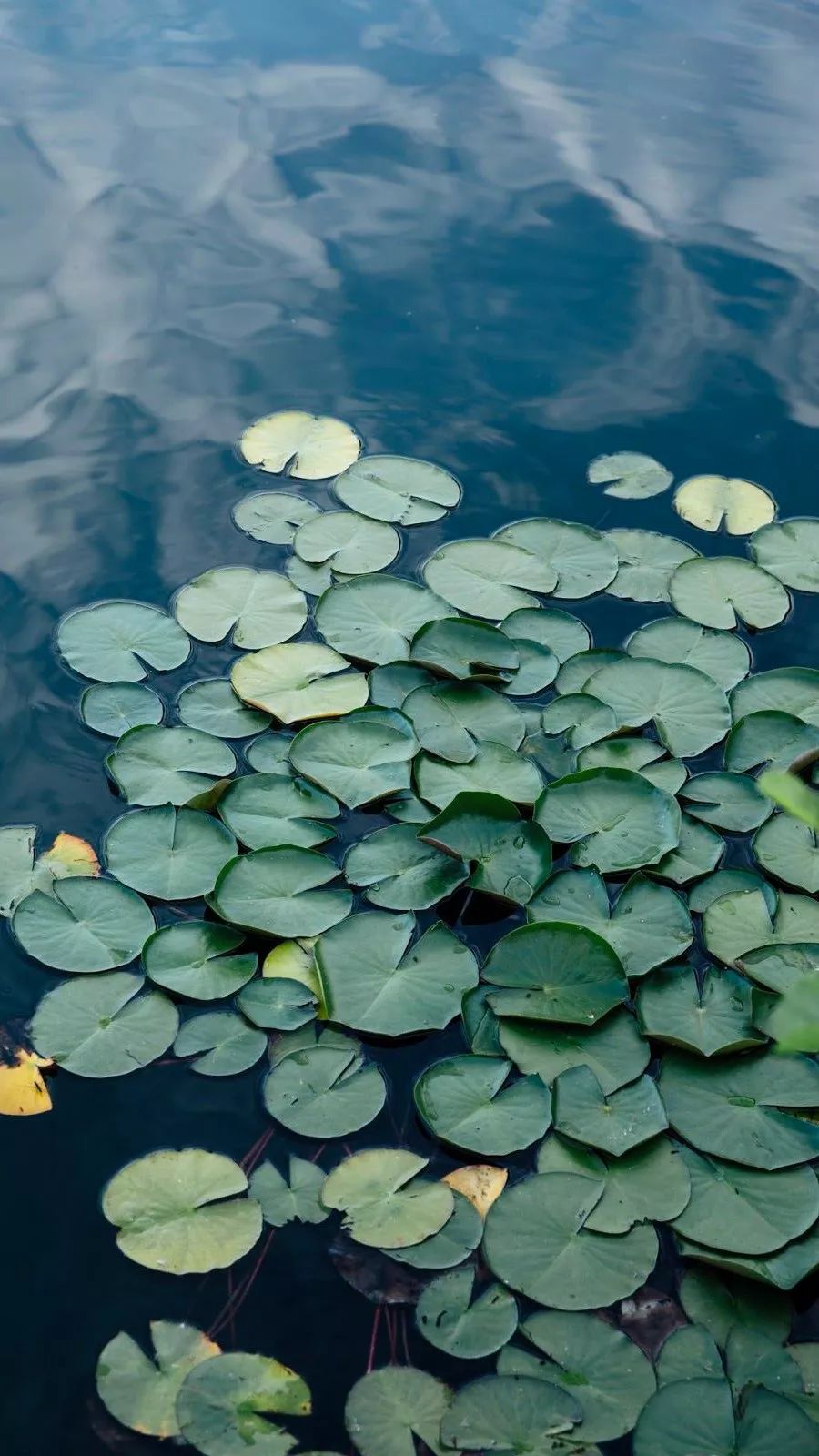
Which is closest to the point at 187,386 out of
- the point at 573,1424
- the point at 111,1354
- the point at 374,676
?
the point at 374,676

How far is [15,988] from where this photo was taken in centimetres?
182

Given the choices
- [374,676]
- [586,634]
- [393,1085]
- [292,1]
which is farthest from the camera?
[292,1]

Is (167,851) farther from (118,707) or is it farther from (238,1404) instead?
(238,1404)

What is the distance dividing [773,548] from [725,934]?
110 cm

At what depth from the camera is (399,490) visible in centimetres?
272

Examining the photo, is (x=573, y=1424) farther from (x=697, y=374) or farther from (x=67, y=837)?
(x=697, y=374)

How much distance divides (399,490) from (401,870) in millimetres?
1096

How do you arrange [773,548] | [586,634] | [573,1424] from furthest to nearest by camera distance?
1. [773,548]
2. [586,634]
3. [573,1424]

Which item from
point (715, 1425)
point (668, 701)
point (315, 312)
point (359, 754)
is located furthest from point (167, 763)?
point (315, 312)

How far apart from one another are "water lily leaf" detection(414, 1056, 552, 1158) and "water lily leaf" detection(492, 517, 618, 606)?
1.13m

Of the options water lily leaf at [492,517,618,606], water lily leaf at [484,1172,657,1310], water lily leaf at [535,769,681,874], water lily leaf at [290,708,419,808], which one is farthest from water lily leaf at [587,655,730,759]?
water lily leaf at [484,1172,657,1310]

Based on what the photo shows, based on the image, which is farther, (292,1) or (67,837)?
(292,1)

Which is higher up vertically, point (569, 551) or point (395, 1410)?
point (569, 551)

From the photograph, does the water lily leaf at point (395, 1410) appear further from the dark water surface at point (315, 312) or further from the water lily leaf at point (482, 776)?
the water lily leaf at point (482, 776)
